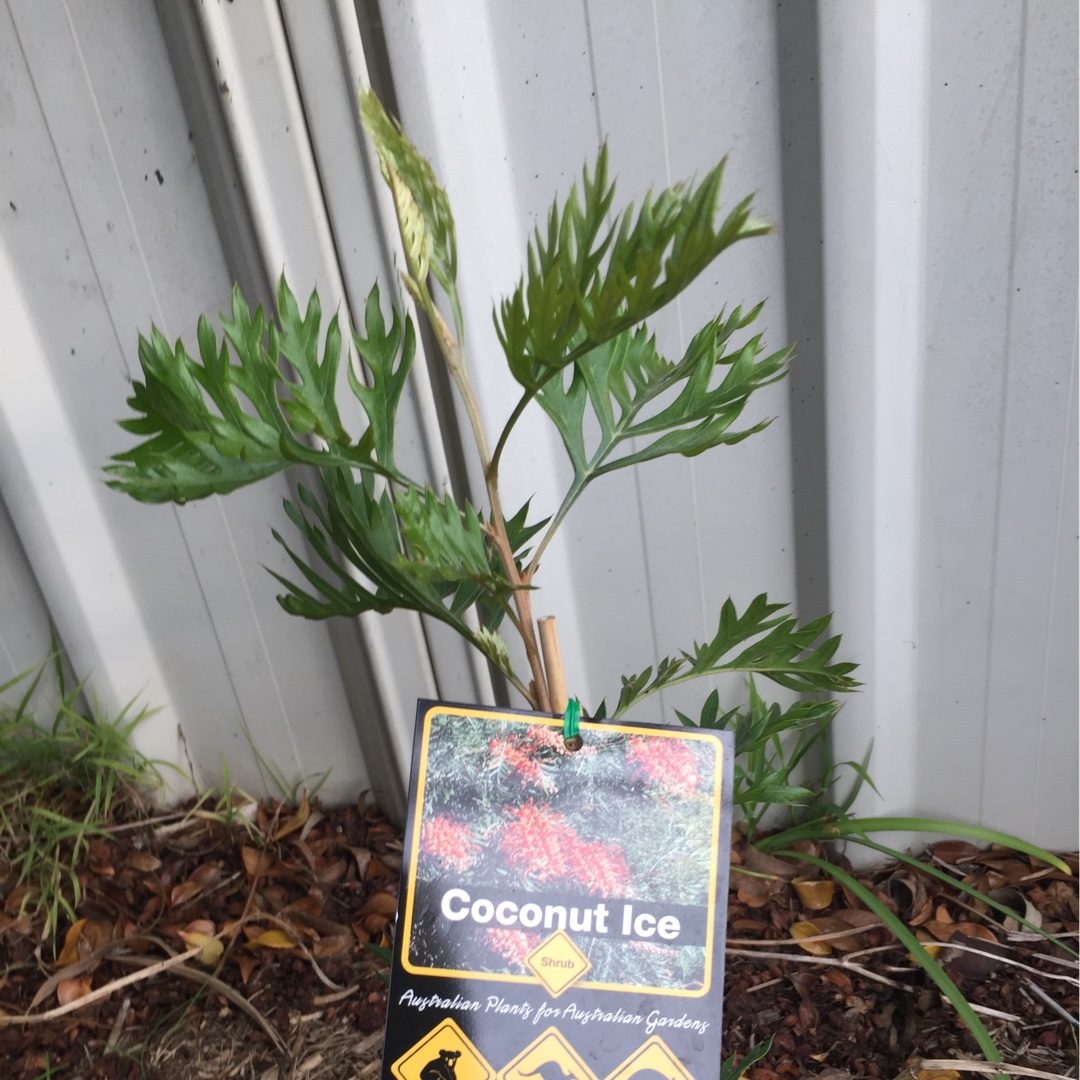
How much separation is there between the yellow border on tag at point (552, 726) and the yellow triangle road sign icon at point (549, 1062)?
0.12 ft

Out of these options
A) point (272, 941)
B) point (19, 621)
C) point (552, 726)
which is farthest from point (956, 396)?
point (19, 621)

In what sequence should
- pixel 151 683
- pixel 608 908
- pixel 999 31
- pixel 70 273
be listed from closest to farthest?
pixel 608 908
pixel 999 31
pixel 70 273
pixel 151 683

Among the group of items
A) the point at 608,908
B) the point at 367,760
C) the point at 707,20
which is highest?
the point at 707,20

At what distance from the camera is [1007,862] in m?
1.17

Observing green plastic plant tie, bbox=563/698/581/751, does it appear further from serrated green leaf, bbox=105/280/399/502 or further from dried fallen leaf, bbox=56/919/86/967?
dried fallen leaf, bbox=56/919/86/967

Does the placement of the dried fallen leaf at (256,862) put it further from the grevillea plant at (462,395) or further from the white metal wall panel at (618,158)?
the grevillea plant at (462,395)

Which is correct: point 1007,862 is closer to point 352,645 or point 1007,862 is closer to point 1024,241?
point 1024,241

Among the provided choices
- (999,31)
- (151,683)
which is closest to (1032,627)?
(999,31)

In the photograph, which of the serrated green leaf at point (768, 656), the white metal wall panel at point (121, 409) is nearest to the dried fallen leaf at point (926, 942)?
the serrated green leaf at point (768, 656)

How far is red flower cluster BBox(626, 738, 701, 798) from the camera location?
56cm

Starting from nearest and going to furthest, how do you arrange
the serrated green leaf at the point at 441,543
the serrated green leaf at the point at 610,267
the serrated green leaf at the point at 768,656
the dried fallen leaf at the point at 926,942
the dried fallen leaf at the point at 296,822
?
1. the serrated green leaf at the point at 610,267
2. the serrated green leaf at the point at 441,543
3. the serrated green leaf at the point at 768,656
4. the dried fallen leaf at the point at 926,942
5. the dried fallen leaf at the point at 296,822

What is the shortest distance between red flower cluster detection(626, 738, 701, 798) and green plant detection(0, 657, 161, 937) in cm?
98

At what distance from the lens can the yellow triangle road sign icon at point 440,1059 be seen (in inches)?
22.3

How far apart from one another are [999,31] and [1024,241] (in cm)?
20
